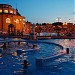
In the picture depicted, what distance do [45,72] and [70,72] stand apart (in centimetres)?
111

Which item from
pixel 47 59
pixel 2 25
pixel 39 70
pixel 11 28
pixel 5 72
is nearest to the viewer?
pixel 5 72

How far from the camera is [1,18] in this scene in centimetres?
6084

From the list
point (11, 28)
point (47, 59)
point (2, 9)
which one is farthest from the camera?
point (2, 9)

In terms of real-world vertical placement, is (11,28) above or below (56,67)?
above

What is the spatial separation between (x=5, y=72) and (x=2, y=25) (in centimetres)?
5139

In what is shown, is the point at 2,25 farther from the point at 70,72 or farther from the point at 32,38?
the point at 70,72

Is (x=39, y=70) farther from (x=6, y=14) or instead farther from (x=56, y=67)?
(x=6, y=14)

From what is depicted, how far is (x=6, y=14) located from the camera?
6116 centimetres

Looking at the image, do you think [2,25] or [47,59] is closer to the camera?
[47,59]

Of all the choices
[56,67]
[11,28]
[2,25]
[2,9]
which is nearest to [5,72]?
[56,67]

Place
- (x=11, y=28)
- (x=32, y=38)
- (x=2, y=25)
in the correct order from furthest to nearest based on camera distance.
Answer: (x=2, y=25), (x=11, y=28), (x=32, y=38)

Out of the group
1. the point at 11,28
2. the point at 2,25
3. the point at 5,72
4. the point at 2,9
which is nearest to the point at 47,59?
the point at 5,72

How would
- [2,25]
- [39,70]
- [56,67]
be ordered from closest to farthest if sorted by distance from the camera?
[39,70] < [56,67] < [2,25]

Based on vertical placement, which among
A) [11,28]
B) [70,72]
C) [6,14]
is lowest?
[70,72]
